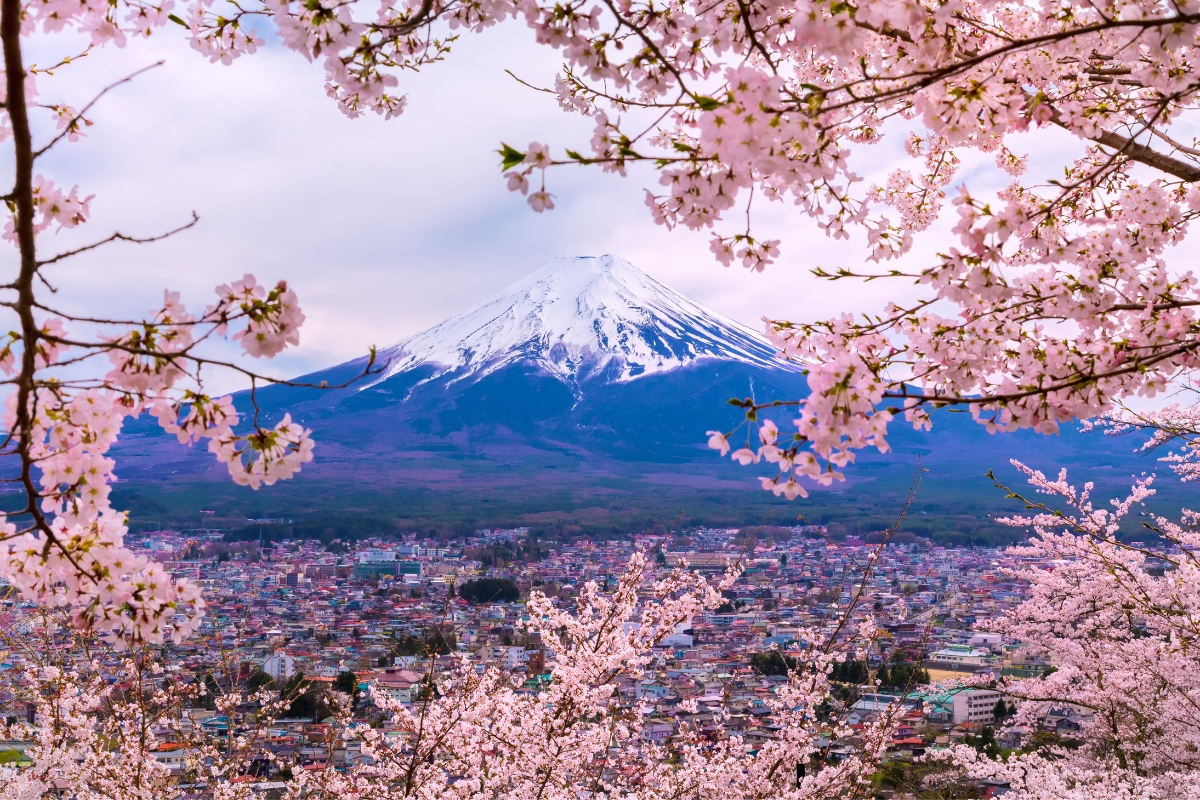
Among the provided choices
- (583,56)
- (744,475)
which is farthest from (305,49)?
(744,475)

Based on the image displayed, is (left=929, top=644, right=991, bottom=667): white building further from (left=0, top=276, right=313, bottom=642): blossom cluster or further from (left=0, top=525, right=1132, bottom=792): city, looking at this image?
(left=0, top=276, right=313, bottom=642): blossom cluster

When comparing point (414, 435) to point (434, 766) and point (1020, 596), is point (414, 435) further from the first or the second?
point (434, 766)

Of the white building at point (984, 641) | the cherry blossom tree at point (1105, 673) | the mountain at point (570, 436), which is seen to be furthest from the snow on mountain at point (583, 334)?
the cherry blossom tree at point (1105, 673)

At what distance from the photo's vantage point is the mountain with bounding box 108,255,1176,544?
44656 millimetres

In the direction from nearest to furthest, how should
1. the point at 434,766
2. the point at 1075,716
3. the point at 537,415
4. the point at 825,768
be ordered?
the point at 825,768, the point at 434,766, the point at 1075,716, the point at 537,415

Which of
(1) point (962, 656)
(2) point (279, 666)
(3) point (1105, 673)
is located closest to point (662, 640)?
(2) point (279, 666)

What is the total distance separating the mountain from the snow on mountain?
23 cm

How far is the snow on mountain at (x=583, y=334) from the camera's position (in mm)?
76562

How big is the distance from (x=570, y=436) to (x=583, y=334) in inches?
661

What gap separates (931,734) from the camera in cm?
812

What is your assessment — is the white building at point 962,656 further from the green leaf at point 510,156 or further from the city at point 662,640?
the green leaf at point 510,156

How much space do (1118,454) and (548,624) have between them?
7548cm

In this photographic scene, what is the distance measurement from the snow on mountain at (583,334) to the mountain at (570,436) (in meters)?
0.23

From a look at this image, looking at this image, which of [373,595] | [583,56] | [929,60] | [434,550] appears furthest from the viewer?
[434,550]
